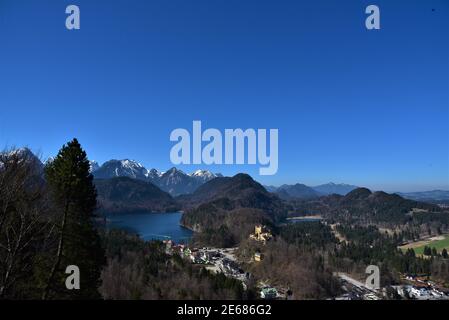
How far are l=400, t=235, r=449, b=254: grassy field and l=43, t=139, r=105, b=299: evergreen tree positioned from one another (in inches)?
3212

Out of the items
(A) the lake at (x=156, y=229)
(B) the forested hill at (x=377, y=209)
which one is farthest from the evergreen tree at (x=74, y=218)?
(B) the forested hill at (x=377, y=209)

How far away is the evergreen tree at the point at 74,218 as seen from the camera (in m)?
11.3

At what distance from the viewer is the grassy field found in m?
81.6

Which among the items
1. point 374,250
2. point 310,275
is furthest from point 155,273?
point 374,250

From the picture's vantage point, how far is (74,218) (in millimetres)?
11930

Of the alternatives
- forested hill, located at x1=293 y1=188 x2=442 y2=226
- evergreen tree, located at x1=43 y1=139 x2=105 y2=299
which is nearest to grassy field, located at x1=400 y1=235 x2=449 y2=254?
forested hill, located at x1=293 y1=188 x2=442 y2=226

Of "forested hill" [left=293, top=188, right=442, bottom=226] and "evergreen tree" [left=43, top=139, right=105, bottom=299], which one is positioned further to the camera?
"forested hill" [left=293, top=188, right=442, bottom=226]

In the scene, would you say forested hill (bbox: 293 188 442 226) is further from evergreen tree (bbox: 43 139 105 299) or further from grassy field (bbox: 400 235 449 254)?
evergreen tree (bbox: 43 139 105 299)

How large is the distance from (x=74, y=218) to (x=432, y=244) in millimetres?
95899

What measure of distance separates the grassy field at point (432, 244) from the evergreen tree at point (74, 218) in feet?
268

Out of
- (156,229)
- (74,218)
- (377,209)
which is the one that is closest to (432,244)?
(377,209)

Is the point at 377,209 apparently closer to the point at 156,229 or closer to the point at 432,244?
the point at 432,244

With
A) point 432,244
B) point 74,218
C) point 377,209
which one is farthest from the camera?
point 377,209
